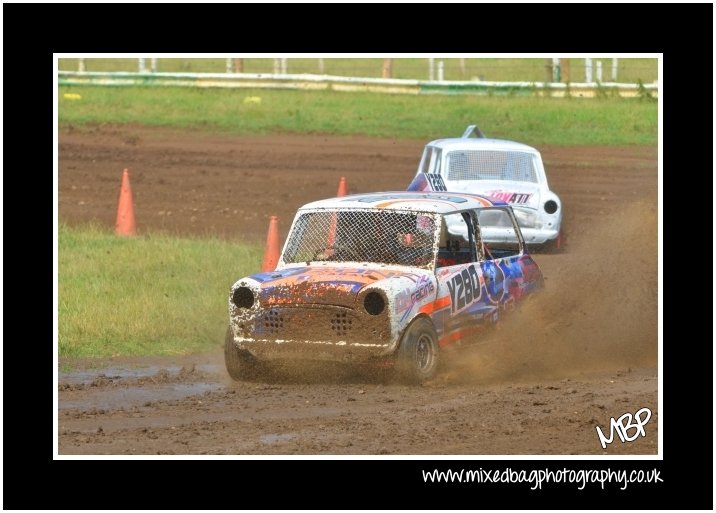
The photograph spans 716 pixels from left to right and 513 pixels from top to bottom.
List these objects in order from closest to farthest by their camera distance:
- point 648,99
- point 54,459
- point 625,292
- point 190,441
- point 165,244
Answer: point 54,459 → point 190,441 → point 625,292 → point 165,244 → point 648,99

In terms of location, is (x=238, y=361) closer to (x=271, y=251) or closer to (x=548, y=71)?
(x=271, y=251)

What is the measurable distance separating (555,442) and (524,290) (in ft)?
10.8

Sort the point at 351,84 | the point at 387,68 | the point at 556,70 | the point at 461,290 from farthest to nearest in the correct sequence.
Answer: the point at 387,68, the point at 351,84, the point at 556,70, the point at 461,290

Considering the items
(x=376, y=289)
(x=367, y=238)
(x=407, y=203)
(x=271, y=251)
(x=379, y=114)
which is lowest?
(x=376, y=289)

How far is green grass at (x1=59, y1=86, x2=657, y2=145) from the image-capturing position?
25.6m

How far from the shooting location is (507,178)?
16.7m

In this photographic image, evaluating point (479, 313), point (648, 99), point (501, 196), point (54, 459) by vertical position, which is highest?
point (648, 99)

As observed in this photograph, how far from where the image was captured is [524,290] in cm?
1146

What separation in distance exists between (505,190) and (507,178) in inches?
17.5

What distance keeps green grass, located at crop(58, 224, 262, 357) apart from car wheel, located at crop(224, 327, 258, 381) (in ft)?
4.88

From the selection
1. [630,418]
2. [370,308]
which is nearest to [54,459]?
[370,308]

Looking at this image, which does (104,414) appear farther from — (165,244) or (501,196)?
(501,196)

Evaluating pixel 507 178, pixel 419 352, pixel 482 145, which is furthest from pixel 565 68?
pixel 419 352

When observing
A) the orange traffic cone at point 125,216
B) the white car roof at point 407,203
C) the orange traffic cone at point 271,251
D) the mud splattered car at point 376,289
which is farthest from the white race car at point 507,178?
the mud splattered car at point 376,289
